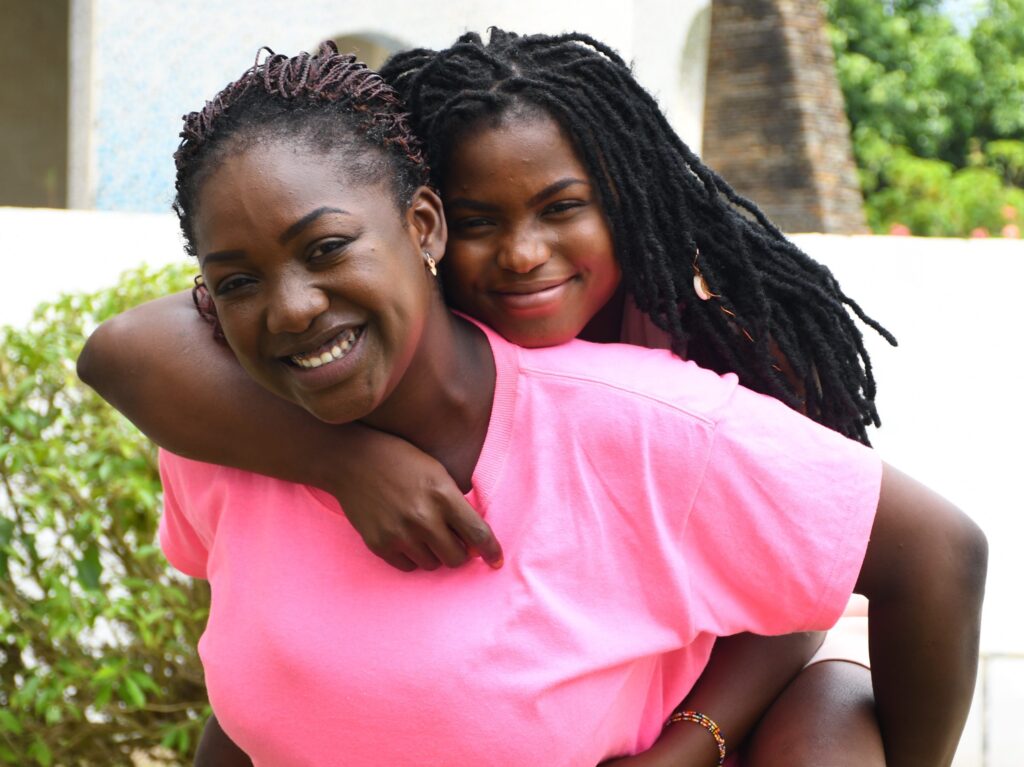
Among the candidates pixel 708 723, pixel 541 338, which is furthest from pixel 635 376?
pixel 708 723

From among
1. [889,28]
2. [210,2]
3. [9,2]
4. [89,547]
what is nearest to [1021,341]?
[89,547]

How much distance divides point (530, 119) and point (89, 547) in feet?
6.41

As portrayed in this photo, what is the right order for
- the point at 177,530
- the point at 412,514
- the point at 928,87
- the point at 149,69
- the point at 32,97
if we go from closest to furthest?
the point at 412,514, the point at 177,530, the point at 149,69, the point at 32,97, the point at 928,87

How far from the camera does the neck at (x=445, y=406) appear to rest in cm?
197

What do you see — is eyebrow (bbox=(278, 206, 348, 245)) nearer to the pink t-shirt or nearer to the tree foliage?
the pink t-shirt

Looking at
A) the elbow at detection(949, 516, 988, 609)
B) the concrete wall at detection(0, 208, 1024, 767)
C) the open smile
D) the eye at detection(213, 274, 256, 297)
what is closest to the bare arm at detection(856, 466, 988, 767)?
the elbow at detection(949, 516, 988, 609)

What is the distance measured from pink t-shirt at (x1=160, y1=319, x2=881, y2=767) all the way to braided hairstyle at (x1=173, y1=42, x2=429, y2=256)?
1.19ft

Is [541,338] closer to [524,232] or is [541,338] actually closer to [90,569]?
[524,232]

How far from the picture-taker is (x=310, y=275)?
5.92 feet

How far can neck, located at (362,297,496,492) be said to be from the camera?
1967 millimetres

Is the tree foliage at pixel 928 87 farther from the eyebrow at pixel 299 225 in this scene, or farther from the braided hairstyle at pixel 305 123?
the eyebrow at pixel 299 225

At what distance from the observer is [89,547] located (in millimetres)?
3504

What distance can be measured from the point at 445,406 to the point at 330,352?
0.23m

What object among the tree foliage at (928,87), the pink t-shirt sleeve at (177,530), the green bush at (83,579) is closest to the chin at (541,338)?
the pink t-shirt sleeve at (177,530)
